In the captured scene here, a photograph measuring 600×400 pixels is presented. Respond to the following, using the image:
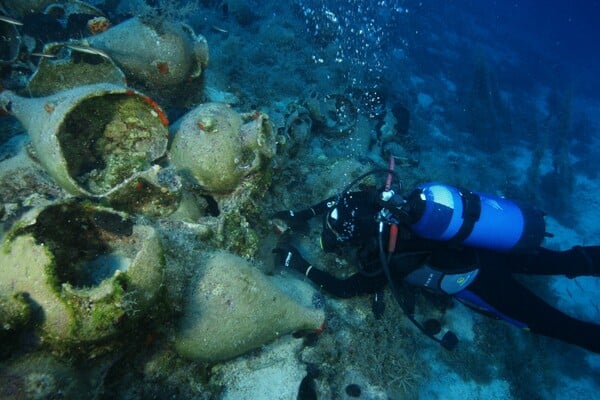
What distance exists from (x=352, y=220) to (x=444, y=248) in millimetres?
1212

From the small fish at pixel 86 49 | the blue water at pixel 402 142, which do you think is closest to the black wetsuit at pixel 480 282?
the blue water at pixel 402 142

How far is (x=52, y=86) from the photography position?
12.6 feet

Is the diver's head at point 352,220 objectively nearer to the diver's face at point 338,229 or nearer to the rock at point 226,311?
the diver's face at point 338,229

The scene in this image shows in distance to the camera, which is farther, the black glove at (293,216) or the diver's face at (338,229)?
the black glove at (293,216)

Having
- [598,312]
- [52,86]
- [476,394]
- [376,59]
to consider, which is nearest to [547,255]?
[476,394]

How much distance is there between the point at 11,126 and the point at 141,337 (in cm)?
375

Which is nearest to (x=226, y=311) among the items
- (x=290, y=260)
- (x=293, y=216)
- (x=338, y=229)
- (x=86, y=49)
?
(x=290, y=260)

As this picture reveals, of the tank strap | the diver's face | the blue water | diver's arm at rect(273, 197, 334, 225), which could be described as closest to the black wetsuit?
the diver's face

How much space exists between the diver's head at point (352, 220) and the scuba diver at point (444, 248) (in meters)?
0.01

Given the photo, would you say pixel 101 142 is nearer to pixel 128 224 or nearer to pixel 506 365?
pixel 128 224

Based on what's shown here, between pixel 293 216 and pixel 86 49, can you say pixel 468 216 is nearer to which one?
pixel 293 216

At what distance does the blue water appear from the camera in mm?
4125

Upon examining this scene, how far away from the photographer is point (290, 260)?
4504 millimetres

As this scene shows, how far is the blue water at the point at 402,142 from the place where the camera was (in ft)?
13.5
